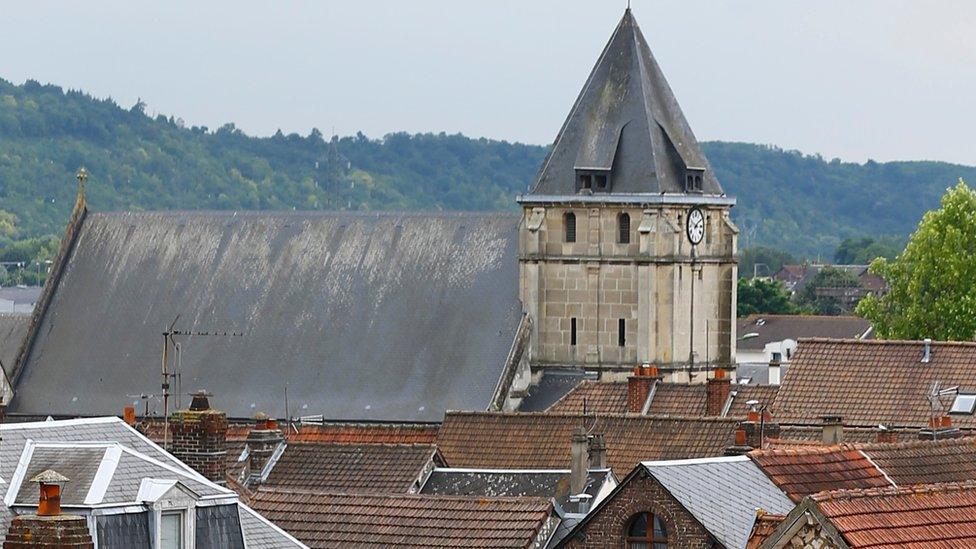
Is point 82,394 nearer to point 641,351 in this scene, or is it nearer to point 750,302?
point 641,351

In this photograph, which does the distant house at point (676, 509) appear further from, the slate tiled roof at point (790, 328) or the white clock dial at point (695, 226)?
the slate tiled roof at point (790, 328)

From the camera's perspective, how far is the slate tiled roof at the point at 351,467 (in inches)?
1817

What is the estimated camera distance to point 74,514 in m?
29.7

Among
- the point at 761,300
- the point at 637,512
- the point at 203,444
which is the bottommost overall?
the point at 761,300

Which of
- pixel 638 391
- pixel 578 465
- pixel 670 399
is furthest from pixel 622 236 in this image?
pixel 578 465

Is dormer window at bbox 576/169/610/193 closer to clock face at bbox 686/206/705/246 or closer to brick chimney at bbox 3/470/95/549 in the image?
clock face at bbox 686/206/705/246

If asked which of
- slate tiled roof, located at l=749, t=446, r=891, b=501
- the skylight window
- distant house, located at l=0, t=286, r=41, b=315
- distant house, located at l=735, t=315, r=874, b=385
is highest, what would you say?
slate tiled roof, located at l=749, t=446, r=891, b=501

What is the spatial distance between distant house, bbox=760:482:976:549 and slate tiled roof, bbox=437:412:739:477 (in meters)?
22.0

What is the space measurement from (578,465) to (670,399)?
2378cm

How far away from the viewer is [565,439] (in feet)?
176

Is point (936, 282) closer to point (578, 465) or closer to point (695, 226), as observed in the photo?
point (695, 226)

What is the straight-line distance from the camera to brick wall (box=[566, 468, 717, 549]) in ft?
117

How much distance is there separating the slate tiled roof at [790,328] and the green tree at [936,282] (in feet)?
134

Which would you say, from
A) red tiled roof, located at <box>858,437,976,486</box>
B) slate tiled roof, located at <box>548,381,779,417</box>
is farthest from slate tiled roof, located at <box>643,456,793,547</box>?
slate tiled roof, located at <box>548,381,779,417</box>
